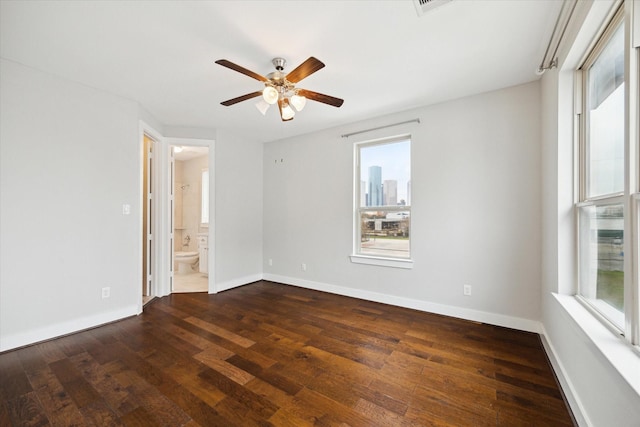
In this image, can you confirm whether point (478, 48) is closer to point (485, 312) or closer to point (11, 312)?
point (485, 312)

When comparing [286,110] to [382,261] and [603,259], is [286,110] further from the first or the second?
[603,259]

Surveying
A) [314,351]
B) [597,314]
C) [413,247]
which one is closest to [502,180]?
[413,247]

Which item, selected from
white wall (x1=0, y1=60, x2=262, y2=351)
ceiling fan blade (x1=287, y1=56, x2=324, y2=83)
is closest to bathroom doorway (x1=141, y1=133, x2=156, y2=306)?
white wall (x1=0, y1=60, x2=262, y2=351)

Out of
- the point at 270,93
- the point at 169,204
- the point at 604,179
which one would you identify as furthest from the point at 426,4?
the point at 169,204

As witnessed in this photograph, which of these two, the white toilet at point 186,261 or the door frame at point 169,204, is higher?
the door frame at point 169,204

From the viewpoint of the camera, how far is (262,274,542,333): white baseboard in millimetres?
2639

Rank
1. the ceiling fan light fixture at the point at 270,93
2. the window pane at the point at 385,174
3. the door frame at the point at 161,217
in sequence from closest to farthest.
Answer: the ceiling fan light fixture at the point at 270,93 → the window pane at the point at 385,174 → the door frame at the point at 161,217

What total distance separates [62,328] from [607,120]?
476cm

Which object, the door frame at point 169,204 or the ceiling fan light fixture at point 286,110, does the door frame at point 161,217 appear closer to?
the door frame at point 169,204

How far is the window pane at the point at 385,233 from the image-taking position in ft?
11.4

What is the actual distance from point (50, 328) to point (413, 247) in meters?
4.00

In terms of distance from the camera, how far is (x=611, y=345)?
119 cm

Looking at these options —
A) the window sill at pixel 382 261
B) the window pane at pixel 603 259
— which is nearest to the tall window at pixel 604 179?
the window pane at pixel 603 259

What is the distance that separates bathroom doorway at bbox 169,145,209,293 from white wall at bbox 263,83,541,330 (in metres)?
2.82
